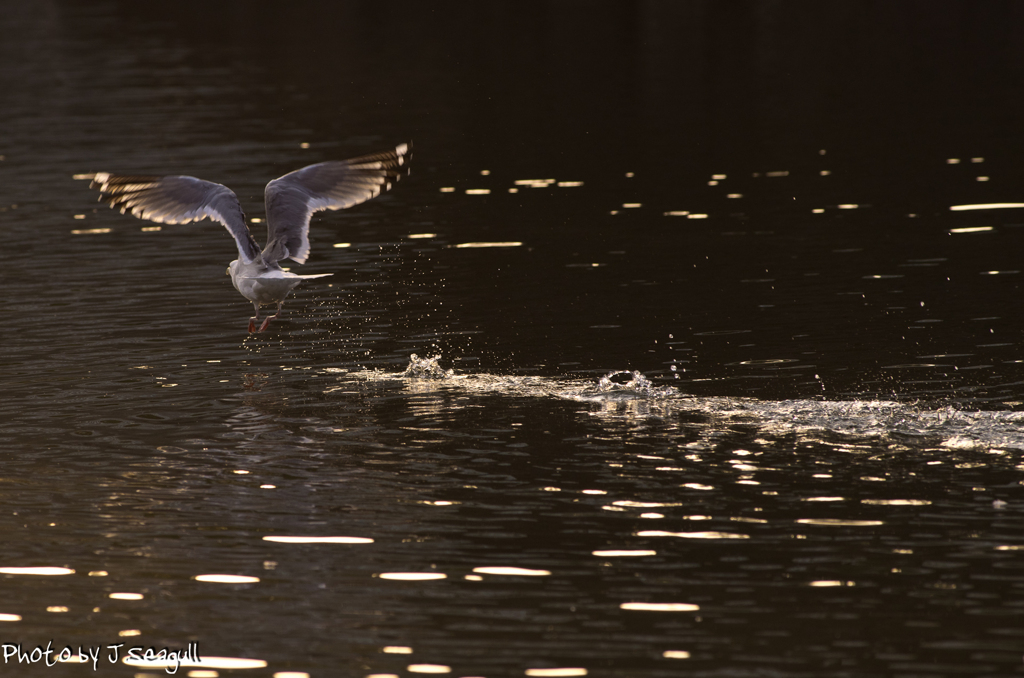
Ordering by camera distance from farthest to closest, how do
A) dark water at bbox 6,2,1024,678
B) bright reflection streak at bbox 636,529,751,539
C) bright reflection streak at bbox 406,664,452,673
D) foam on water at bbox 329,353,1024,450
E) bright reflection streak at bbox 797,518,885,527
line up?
foam on water at bbox 329,353,1024,450
bright reflection streak at bbox 797,518,885,527
bright reflection streak at bbox 636,529,751,539
dark water at bbox 6,2,1024,678
bright reflection streak at bbox 406,664,452,673

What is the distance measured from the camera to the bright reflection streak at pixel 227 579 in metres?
11.4

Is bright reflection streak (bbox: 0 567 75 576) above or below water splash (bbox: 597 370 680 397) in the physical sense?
below

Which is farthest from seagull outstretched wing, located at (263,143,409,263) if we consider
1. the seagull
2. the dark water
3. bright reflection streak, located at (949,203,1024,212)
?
bright reflection streak, located at (949,203,1024,212)

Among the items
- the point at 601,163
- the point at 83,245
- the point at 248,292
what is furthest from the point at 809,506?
the point at 601,163

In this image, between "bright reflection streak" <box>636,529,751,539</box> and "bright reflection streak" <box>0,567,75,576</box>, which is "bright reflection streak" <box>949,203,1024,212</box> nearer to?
"bright reflection streak" <box>636,529,751,539</box>

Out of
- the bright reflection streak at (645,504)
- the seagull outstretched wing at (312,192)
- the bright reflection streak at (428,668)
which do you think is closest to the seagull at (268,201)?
the seagull outstretched wing at (312,192)

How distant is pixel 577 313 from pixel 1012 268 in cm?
645

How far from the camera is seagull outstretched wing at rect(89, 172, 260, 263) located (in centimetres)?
1672

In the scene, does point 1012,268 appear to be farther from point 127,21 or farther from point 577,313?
point 127,21

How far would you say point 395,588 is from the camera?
442 inches

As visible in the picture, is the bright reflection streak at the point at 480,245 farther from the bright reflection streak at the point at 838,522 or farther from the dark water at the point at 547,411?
the bright reflection streak at the point at 838,522

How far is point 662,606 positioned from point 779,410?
510 cm

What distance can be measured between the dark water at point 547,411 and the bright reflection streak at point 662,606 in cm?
2

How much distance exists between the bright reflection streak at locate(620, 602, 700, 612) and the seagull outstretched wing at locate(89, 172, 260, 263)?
7.55 meters
